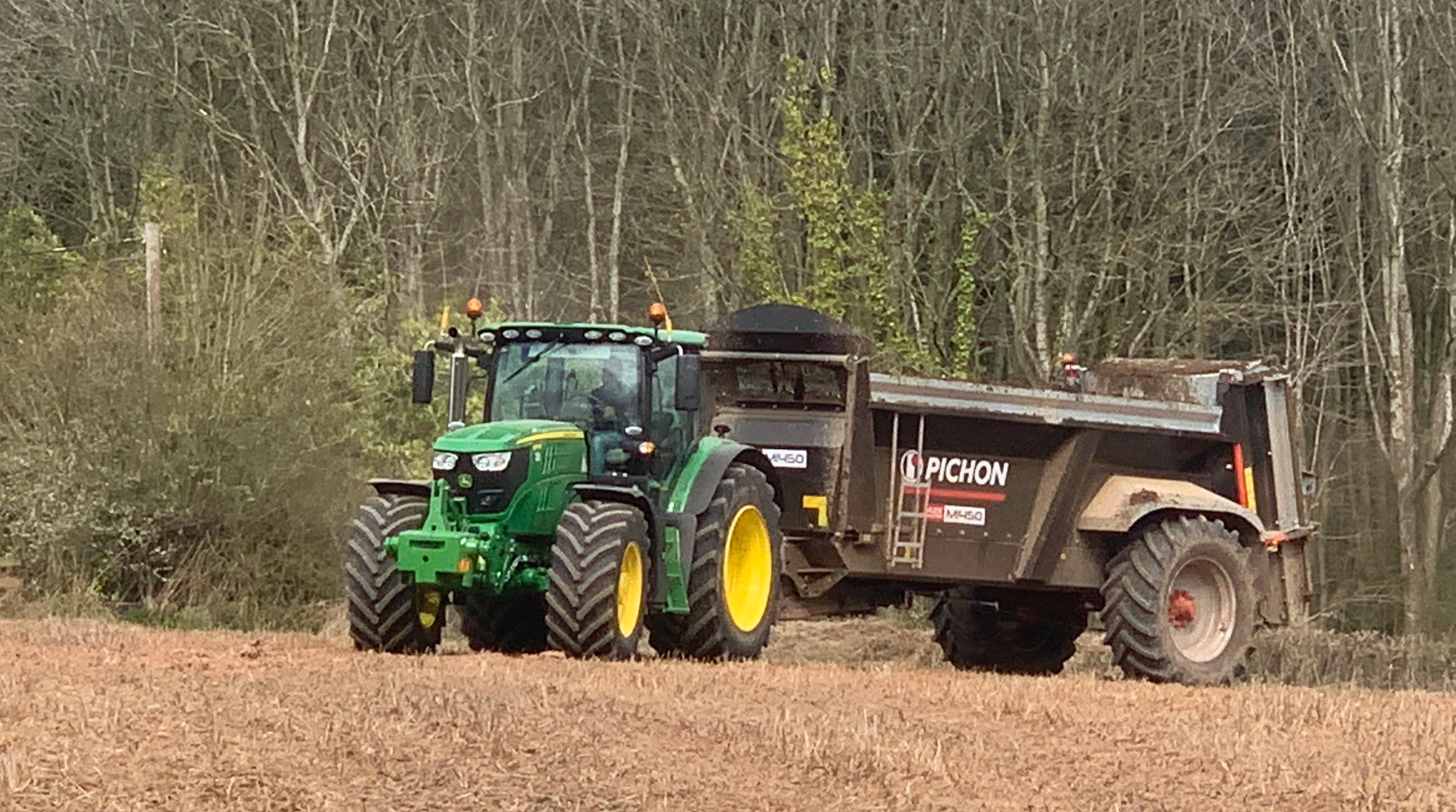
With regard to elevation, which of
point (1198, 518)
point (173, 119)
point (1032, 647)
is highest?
point (173, 119)

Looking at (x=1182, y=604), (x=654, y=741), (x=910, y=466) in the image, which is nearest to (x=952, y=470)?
(x=910, y=466)

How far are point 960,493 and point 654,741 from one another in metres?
5.55

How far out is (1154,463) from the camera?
15.9 m

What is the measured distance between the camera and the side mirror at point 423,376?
1413 cm

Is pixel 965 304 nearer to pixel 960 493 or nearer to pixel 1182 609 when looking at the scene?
pixel 1182 609

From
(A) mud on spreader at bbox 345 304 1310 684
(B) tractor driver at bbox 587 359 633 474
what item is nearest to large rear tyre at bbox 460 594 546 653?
(A) mud on spreader at bbox 345 304 1310 684

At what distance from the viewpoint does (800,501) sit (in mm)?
14945

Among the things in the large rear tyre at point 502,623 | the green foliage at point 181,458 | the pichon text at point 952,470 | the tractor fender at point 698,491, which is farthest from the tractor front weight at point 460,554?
the green foliage at point 181,458

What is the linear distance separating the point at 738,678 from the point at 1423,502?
66.9 ft

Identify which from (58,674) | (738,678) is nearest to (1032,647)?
(738,678)

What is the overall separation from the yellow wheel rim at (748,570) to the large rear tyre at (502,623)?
1361 mm

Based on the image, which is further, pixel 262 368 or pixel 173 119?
pixel 173 119

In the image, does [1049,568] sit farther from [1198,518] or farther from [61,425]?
[61,425]

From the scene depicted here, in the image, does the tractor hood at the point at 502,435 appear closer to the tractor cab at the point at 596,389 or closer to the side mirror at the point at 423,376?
the tractor cab at the point at 596,389
